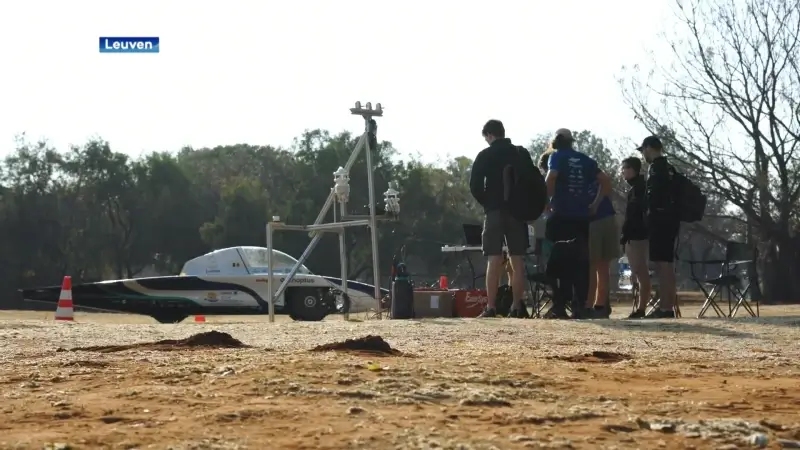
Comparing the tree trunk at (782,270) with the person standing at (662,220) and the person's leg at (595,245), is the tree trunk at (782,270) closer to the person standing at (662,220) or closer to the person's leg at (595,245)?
the person's leg at (595,245)

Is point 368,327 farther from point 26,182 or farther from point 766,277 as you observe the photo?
point 26,182

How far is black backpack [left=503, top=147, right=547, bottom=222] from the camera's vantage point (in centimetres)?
1178

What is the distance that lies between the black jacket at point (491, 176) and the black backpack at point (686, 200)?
163 centimetres

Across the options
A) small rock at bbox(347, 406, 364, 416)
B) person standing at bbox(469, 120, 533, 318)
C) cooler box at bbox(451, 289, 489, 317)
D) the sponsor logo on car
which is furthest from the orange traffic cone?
small rock at bbox(347, 406, 364, 416)

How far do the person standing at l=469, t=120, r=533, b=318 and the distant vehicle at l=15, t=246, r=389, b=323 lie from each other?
10.9m

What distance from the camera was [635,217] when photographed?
1281 cm

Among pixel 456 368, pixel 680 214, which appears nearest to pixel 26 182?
pixel 680 214

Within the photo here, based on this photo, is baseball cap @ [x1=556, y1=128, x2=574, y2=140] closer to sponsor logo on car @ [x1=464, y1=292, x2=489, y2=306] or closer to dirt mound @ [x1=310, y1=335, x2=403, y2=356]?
sponsor logo on car @ [x1=464, y1=292, x2=489, y2=306]

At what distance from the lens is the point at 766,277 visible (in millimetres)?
33875

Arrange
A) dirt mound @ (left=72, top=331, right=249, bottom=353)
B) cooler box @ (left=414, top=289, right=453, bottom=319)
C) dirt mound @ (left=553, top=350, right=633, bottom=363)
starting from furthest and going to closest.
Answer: cooler box @ (left=414, top=289, right=453, bottom=319) < dirt mound @ (left=72, top=331, right=249, bottom=353) < dirt mound @ (left=553, top=350, right=633, bottom=363)

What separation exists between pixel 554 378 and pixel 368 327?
172 inches

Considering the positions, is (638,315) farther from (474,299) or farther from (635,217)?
(474,299)

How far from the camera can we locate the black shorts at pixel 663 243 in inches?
471

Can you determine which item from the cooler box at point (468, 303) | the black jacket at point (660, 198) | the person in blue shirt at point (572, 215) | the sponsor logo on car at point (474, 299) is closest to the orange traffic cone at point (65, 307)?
the cooler box at point (468, 303)
